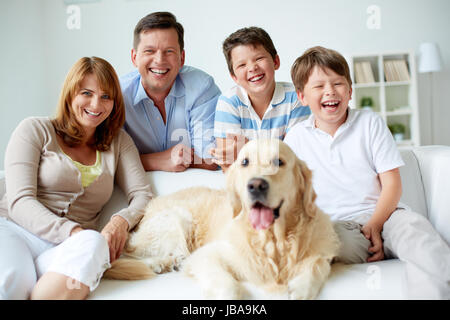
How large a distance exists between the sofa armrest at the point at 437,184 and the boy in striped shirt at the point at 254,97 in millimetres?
544

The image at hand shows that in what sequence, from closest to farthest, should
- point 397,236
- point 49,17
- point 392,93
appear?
point 397,236 → point 49,17 → point 392,93

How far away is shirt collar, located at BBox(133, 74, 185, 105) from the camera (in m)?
1.68

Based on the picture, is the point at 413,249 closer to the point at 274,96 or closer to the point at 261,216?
the point at 261,216

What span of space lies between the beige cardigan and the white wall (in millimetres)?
218

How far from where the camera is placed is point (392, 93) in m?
2.61

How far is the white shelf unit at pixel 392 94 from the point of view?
221cm

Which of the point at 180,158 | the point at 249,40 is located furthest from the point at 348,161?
the point at 180,158

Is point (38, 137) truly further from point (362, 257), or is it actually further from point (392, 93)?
point (392, 93)

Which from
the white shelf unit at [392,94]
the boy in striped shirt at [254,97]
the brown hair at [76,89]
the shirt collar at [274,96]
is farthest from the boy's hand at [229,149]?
the white shelf unit at [392,94]

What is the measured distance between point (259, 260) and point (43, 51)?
3.98 feet

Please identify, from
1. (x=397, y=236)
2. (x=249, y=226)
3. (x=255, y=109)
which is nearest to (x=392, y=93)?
(x=255, y=109)

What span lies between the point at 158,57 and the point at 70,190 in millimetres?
686

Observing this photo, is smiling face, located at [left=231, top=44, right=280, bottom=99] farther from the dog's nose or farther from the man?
the dog's nose

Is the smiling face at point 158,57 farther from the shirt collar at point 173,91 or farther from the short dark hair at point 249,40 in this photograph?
the short dark hair at point 249,40
